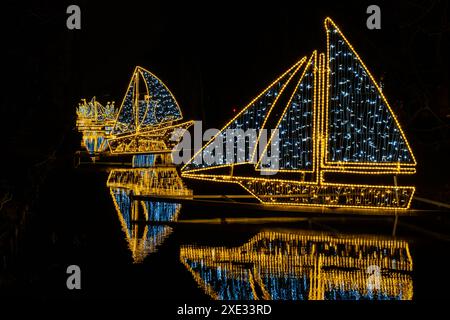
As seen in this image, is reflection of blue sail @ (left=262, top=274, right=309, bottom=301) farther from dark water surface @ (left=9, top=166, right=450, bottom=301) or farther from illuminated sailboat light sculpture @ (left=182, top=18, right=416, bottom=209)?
illuminated sailboat light sculpture @ (left=182, top=18, right=416, bottom=209)

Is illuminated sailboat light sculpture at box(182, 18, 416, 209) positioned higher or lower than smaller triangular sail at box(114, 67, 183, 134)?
lower

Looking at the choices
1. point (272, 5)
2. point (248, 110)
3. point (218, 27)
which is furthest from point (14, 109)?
point (218, 27)

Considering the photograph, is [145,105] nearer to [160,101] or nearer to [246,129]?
[160,101]

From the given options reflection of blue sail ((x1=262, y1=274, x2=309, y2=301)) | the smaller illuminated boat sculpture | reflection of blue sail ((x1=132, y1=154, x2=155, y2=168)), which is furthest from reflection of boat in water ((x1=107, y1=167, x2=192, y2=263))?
the smaller illuminated boat sculpture

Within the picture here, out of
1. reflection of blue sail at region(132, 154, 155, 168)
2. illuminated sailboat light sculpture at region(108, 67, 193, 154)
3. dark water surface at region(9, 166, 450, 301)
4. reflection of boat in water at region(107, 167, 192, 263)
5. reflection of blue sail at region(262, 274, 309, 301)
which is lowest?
reflection of blue sail at region(262, 274, 309, 301)

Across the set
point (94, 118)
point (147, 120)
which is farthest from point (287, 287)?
point (94, 118)

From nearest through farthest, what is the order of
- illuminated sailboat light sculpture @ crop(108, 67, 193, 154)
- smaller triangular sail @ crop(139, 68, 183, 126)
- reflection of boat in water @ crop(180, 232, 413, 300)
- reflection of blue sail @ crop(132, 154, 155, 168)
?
reflection of boat in water @ crop(180, 232, 413, 300), reflection of blue sail @ crop(132, 154, 155, 168), smaller triangular sail @ crop(139, 68, 183, 126), illuminated sailboat light sculpture @ crop(108, 67, 193, 154)

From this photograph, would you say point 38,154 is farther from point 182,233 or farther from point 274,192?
point 274,192
